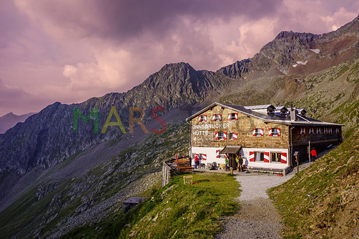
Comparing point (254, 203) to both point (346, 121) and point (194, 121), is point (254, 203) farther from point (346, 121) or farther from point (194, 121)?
point (346, 121)

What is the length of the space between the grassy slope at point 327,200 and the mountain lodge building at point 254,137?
13.0 m

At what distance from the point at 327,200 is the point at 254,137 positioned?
2252 centimetres

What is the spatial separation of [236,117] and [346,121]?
52.3 metres

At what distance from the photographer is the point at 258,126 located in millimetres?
32656

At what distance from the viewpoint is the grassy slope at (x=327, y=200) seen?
871cm

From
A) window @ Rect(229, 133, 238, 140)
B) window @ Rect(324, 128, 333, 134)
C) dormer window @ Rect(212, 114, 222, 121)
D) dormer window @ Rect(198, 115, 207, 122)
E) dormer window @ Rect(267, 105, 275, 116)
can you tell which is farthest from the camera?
window @ Rect(324, 128, 333, 134)

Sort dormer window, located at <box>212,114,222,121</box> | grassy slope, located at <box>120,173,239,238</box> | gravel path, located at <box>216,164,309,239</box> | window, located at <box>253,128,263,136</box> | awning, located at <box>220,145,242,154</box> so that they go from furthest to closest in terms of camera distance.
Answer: dormer window, located at <box>212,114,222,121</box> < awning, located at <box>220,145,242,154</box> < window, located at <box>253,128,263,136</box> < grassy slope, located at <box>120,173,239,238</box> < gravel path, located at <box>216,164,309,239</box>

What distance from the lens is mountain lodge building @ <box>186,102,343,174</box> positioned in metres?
30.6

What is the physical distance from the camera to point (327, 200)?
10.6 m

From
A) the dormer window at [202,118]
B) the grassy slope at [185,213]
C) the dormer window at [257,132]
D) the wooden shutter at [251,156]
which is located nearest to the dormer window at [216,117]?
the dormer window at [202,118]

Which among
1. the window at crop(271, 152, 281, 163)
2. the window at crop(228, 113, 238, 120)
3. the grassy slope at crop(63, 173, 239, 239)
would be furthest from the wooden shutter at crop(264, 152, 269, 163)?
the grassy slope at crop(63, 173, 239, 239)

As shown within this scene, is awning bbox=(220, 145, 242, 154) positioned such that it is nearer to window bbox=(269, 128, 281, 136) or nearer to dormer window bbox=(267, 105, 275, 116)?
window bbox=(269, 128, 281, 136)

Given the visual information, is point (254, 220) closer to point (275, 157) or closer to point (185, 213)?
point (185, 213)

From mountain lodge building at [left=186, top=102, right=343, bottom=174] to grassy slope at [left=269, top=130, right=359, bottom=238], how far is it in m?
13.0
